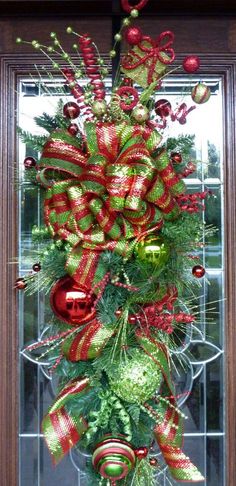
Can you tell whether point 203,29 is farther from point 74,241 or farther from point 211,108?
point 74,241

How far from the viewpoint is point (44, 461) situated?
4.44ft

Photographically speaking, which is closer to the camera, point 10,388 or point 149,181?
point 149,181

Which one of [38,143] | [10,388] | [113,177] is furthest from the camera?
[10,388]

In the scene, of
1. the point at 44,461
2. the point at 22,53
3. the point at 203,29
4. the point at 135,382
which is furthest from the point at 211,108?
the point at 44,461

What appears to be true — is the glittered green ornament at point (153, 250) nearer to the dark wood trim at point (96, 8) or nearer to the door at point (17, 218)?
the door at point (17, 218)

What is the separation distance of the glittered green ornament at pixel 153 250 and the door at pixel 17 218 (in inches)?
16.6

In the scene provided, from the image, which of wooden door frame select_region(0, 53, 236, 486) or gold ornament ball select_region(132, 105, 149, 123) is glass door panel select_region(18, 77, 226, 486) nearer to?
wooden door frame select_region(0, 53, 236, 486)

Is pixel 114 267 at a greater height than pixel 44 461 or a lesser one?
greater

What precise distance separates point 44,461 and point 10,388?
0.57ft

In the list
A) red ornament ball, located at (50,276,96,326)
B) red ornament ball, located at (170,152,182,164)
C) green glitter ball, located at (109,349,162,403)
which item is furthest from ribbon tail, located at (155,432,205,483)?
red ornament ball, located at (170,152,182,164)

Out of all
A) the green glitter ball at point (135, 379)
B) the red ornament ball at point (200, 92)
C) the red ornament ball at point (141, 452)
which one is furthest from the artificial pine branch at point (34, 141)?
the red ornament ball at point (141, 452)

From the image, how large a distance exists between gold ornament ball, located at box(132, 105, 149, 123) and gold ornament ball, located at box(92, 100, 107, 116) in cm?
5

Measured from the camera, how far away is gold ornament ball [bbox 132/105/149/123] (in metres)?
0.97

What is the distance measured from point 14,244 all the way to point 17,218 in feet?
0.19
